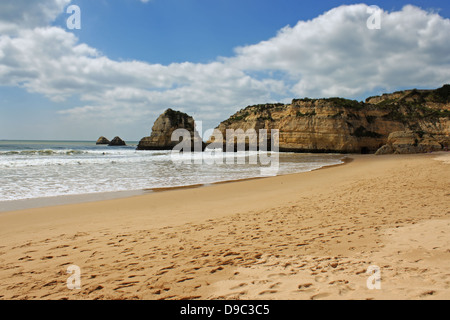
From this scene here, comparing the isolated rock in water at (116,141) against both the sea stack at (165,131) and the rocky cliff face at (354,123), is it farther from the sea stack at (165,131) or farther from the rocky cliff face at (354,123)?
the rocky cliff face at (354,123)

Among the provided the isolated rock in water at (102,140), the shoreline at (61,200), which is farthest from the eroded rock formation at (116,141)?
the shoreline at (61,200)

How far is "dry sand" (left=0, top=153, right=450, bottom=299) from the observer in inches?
113

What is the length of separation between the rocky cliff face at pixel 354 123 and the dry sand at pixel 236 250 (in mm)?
41637

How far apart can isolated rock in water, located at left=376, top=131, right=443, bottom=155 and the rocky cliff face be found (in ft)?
8.91

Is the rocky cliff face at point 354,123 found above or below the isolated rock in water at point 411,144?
above

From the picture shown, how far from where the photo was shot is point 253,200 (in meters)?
8.89

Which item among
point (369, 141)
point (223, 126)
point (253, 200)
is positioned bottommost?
point (253, 200)

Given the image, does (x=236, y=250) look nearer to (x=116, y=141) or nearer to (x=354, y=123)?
(x=354, y=123)

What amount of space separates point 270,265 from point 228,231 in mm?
1863

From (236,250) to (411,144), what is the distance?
43.5 metres

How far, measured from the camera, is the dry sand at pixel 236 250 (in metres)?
2.87

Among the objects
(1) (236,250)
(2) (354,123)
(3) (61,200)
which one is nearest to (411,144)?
(2) (354,123)
